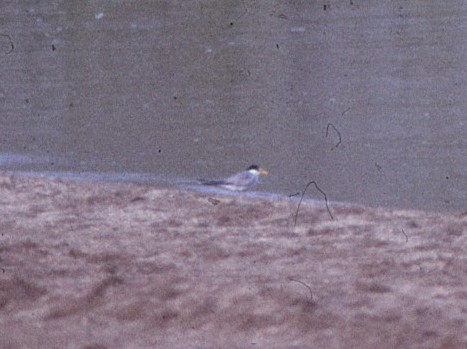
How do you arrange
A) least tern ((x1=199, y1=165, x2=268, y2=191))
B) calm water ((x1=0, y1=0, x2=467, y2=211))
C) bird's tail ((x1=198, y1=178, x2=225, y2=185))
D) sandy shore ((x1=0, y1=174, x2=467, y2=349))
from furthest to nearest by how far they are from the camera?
1. calm water ((x1=0, y1=0, x2=467, y2=211))
2. bird's tail ((x1=198, y1=178, x2=225, y2=185))
3. least tern ((x1=199, y1=165, x2=268, y2=191))
4. sandy shore ((x1=0, y1=174, x2=467, y2=349))

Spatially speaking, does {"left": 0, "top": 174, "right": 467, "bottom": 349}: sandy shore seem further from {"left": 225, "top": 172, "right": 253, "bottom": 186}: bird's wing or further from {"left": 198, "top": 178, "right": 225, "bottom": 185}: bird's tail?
{"left": 198, "top": 178, "right": 225, "bottom": 185}: bird's tail

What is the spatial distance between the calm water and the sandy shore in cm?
151

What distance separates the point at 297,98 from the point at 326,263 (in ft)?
21.4

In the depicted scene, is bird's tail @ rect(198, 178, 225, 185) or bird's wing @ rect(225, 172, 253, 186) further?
bird's tail @ rect(198, 178, 225, 185)

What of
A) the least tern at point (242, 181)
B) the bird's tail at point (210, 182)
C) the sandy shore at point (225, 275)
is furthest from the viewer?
the bird's tail at point (210, 182)

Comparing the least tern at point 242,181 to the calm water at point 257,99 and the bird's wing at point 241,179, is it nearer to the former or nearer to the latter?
the bird's wing at point 241,179

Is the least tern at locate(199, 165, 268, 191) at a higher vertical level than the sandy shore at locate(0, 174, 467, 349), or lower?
lower

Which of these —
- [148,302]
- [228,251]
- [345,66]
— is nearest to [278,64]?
[345,66]

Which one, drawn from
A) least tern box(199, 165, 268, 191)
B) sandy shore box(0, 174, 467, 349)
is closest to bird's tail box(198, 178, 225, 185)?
least tern box(199, 165, 268, 191)

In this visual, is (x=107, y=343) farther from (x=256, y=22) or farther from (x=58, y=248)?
(x=256, y=22)

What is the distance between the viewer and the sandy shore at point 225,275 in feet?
17.2

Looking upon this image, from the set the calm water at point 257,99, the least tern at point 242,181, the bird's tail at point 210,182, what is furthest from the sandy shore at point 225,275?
the calm water at point 257,99

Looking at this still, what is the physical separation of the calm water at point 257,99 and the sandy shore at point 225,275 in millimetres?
1514

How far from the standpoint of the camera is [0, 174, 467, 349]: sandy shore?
5.25 meters
